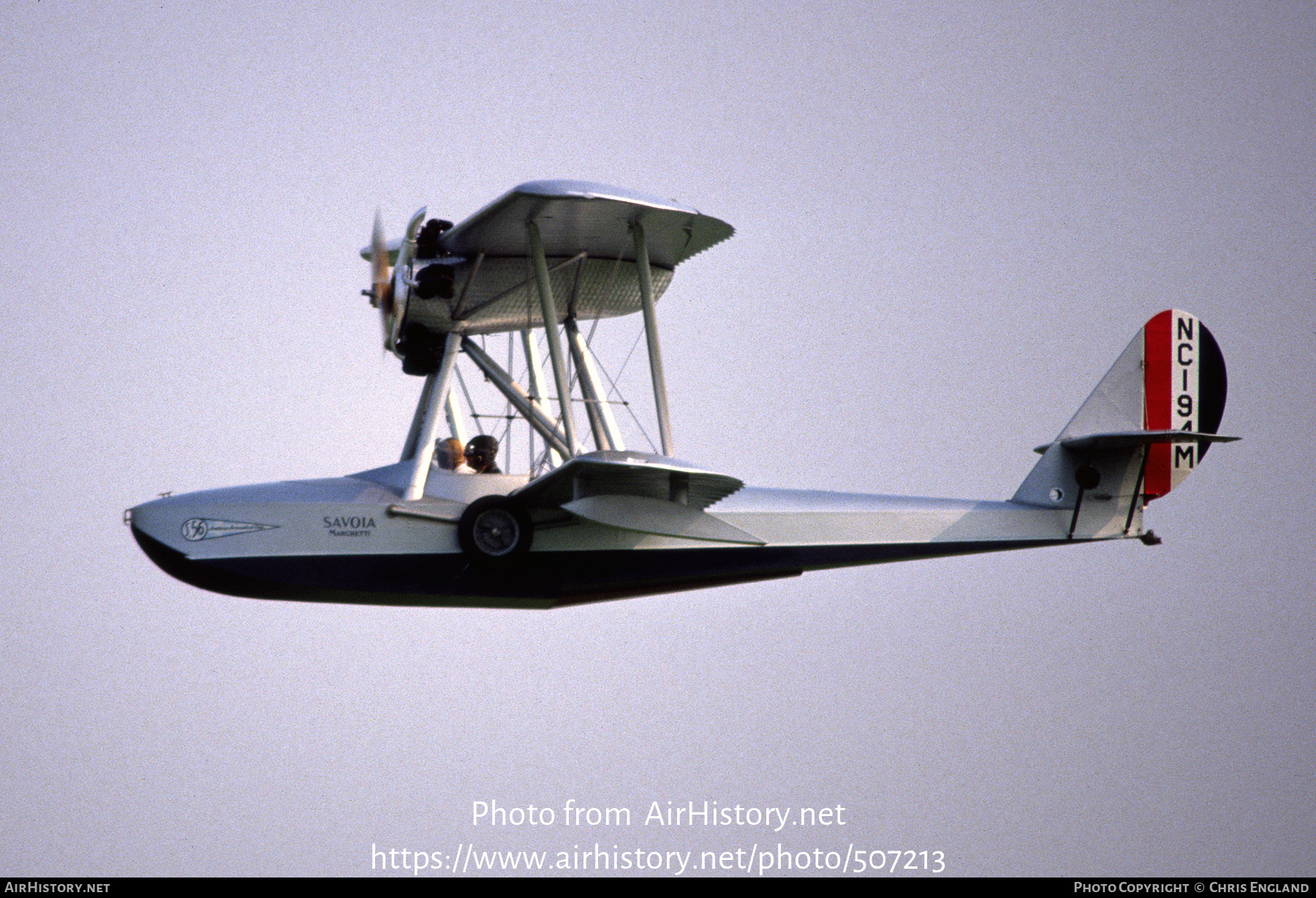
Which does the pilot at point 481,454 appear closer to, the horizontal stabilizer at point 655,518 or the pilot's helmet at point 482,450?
the pilot's helmet at point 482,450

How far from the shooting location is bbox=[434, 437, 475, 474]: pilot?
1384 centimetres

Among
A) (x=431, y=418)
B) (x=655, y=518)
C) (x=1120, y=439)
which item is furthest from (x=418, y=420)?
(x=1120, y=439)

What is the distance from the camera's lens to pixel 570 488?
12.6m

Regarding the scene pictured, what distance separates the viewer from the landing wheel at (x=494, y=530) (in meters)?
13.1

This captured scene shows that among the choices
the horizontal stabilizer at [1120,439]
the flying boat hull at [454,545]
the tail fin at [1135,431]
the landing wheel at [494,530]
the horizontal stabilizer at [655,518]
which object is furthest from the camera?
the tail fin at [1135,431]

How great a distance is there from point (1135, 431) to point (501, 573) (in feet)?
22.4

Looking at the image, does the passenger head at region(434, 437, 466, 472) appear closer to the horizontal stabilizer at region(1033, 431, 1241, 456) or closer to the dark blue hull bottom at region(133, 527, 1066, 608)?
the dark blue hull bottom at region(133, 527, 1066, 608)

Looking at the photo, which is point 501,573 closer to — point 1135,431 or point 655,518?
point 655,518

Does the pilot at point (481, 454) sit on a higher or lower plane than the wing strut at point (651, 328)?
lower

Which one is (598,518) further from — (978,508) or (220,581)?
(978,508)

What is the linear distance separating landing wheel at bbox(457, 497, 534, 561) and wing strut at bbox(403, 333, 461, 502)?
0.62m

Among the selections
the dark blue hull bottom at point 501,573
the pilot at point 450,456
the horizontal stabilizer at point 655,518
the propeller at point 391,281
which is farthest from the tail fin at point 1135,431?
the propeller at point 391,281

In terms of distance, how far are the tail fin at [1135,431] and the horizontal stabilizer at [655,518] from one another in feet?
13.3

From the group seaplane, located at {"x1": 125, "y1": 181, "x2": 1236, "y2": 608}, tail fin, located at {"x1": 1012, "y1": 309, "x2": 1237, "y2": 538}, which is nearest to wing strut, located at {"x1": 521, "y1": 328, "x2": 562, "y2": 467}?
seaplane, located at {"x1": 125, "y1": 181, "x2": 1236, "y2": 608}
